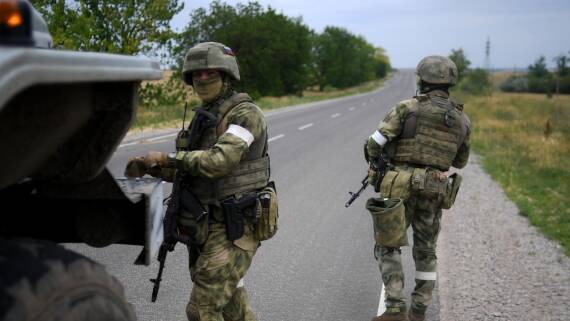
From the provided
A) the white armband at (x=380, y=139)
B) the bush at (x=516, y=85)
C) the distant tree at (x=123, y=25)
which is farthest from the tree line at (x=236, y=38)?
the bush at (x=516, y=85)

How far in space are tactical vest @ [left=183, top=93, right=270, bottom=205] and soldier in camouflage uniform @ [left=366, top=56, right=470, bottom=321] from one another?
136 cm

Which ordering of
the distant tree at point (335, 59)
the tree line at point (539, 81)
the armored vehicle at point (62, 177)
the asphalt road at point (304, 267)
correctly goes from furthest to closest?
the distant tree at point (335, 59) → the tree line at point (539, 81) → the asphalt road at point (304, 267) → the armored vehicle at point (62, 177)

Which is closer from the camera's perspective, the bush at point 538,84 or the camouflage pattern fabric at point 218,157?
the camouflage pattern fabric at point 218,157

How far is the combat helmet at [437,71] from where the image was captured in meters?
4.29

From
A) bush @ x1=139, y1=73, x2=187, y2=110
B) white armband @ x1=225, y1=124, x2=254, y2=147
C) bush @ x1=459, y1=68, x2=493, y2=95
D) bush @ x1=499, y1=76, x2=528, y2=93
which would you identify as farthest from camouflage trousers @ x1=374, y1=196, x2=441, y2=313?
bush @ x1=499, y1=76, x2=528, y2=93

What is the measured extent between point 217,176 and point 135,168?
38cm

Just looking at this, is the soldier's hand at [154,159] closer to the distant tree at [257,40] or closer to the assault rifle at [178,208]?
the assault rifle at [178,208]

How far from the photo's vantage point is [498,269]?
18.6 feet

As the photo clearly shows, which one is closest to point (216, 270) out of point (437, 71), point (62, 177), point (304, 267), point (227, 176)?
point (227, 176)

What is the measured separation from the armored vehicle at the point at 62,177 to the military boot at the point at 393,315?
2.27 meters

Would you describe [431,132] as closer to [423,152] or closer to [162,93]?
[423,152]

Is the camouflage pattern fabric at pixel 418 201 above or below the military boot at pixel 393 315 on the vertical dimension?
above

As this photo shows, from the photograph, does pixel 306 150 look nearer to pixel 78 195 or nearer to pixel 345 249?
pixel 345 249

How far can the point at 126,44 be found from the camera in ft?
59.4
